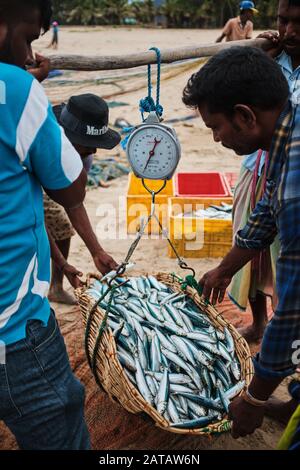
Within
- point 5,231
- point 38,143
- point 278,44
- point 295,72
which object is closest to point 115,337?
point 5,231

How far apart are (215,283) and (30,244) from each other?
61.7 inches

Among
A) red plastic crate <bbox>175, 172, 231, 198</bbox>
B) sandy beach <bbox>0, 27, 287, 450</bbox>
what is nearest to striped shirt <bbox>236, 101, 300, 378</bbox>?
sandy beach <bbox>0, 27, 287, 450</bbox>

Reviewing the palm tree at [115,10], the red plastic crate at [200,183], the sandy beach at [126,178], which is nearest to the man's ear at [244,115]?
the sandy beach at [126,178]

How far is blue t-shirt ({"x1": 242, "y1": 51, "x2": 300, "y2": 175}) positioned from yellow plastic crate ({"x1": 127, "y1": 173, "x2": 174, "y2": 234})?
2.48 m

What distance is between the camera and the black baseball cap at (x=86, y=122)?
3426 millimetres

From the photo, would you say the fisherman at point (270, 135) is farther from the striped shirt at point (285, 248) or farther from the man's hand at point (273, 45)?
the man's hand at point (273, 45)

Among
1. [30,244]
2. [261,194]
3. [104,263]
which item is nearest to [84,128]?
[104,263]

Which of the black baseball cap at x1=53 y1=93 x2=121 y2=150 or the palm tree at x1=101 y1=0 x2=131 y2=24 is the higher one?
the black baseball cap at x1=53 y1=93 x2=121 y2=150

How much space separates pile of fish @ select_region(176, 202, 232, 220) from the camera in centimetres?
564

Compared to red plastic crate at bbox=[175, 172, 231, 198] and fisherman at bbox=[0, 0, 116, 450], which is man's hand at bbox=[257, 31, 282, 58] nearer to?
fisherman at bbox=[0, 0, 116, 450]

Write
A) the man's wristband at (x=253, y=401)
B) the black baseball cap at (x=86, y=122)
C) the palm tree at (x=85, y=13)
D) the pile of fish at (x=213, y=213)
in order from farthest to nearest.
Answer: the palm tree at (x=85, y=13) → the pile of fish at (x=213, y=213) → the black baseball cap at (x=86, y=122) → the man's wristband at (x=253, y=401)

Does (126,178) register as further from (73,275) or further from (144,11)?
(144,11)

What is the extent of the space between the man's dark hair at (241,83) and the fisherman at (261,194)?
1395mm
